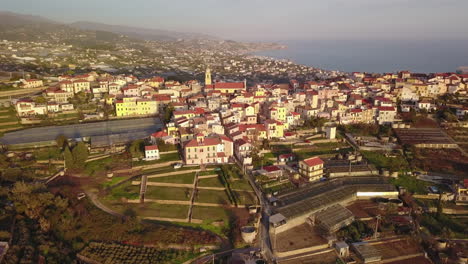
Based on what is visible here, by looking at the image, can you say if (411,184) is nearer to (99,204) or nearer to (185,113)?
(185,113)

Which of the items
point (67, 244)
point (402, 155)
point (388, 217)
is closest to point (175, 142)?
point (67, 244)

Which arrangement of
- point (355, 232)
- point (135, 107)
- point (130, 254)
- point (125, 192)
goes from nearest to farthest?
point (130, 254) → point (355, 232) → point (125, 192) → point (135, 107)

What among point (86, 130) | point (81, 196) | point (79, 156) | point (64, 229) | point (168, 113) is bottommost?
point (64, 229)

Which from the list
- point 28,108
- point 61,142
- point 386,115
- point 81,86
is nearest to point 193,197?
point 61,142

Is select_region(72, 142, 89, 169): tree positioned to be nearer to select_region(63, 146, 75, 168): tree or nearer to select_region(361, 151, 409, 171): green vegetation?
select_region(63, 146, 75, 168): tree

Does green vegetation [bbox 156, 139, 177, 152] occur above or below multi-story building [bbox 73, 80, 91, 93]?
below

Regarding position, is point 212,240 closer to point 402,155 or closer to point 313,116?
point 402,155

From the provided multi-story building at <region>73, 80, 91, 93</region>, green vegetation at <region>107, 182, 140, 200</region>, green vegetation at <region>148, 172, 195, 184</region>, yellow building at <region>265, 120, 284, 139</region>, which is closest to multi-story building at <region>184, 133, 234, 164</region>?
green vegetation at <region>148, 172, 195, 184</region>
